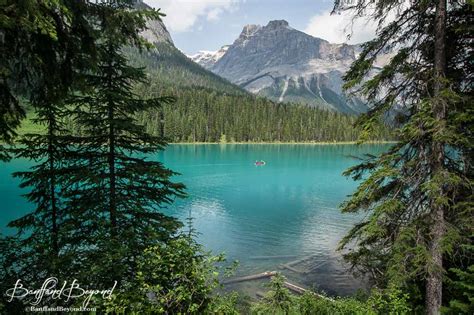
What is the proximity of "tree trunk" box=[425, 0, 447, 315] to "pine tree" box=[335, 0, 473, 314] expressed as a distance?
0.02 metres

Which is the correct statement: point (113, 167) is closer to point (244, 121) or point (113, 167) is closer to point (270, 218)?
point (270, 218)

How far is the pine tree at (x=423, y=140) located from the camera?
26.6ft

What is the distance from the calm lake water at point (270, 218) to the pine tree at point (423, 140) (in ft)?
6.23

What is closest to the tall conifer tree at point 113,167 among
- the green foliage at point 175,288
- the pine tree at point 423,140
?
the green foliage at point 175,288

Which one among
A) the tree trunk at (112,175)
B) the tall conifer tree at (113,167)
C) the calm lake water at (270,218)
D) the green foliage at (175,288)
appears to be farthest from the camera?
the calm lake water at (270,218)

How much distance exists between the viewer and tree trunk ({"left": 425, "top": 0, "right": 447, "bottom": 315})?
819 centimetres

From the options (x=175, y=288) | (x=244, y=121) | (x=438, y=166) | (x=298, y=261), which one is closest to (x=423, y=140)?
(x=438, y=166)

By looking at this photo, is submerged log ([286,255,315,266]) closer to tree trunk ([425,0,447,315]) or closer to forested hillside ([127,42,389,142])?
tree trunk ([425,0,447,315])

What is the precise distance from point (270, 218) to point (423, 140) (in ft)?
95.7

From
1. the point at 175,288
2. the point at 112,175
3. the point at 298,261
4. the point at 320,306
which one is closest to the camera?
the point at 175,288

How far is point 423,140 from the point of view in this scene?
8766 millimetres

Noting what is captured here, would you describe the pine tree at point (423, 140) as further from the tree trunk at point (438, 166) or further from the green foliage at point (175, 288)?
the green foliage at point (175, 288)

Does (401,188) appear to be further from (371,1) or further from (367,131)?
(371,1)

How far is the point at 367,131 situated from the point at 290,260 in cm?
1715
